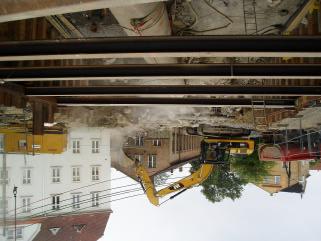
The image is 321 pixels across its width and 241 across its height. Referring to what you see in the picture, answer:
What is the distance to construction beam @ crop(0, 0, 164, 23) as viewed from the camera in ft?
13.6

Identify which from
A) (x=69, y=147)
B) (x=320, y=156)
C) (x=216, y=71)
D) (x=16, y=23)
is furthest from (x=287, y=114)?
(x=69, y=147)

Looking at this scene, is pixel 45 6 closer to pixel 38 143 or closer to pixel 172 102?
pixel 172 102

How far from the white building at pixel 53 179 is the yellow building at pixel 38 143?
7.62 m

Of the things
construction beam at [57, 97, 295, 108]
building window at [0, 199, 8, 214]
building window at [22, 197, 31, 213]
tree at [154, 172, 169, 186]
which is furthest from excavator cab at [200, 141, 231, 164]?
building window at [22, 197, 31, 213]

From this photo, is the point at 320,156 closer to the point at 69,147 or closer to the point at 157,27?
the point at 157,27

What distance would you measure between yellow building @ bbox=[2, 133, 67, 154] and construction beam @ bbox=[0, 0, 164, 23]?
17.4m

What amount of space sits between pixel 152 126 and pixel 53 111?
550 cm

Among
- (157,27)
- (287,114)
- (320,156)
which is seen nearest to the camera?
(157,27)

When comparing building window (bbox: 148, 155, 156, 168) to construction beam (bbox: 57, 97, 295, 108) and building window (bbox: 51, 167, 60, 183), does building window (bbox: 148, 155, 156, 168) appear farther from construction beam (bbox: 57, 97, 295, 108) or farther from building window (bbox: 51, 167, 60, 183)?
construction beam (bbox: 57, 97, 295, 108)

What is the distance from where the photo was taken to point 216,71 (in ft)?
24.3

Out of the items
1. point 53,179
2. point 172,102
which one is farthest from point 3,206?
point 172,102

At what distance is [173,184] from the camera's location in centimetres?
1599

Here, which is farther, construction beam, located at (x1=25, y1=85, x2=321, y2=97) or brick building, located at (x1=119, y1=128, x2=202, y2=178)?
brick building, located at (x1=119, y1=128, x2=202, y2=178)

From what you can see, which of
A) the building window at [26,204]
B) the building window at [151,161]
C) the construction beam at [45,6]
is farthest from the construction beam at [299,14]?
the building window at [26,204]
